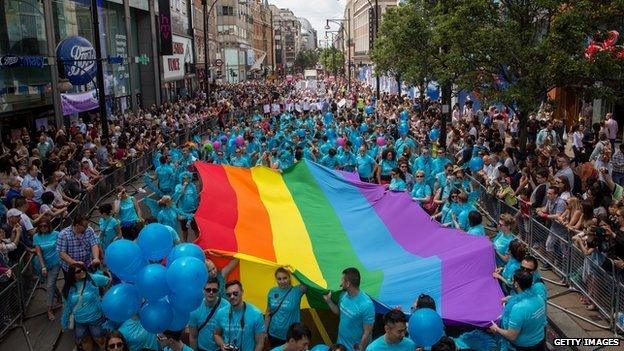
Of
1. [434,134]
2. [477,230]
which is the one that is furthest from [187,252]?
[434,134]

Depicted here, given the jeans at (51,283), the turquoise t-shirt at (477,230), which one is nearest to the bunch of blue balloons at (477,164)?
the turquoise t-shirt at (477,230)

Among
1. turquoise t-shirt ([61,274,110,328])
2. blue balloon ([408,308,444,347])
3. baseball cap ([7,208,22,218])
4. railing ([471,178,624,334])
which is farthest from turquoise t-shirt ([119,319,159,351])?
railing ([471,178,624,334])

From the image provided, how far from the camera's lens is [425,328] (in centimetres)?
531

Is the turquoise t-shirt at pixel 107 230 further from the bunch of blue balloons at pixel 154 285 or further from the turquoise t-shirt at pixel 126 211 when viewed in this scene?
the bunch of blue balloons at pixel 154 285

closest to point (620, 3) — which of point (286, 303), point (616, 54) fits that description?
point (616, 54)

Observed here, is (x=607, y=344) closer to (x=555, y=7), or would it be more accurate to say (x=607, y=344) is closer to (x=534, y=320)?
(x=534, y=320)

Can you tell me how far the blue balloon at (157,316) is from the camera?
542 cm

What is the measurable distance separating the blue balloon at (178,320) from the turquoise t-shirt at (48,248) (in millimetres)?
3857

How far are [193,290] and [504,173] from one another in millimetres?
7974

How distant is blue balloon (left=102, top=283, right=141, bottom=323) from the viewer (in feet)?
18.4

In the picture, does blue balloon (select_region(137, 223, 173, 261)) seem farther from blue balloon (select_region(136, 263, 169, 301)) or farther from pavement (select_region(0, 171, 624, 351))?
pavement (select_region(0, 171, 624, 351))

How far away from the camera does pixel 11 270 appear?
8.14m
